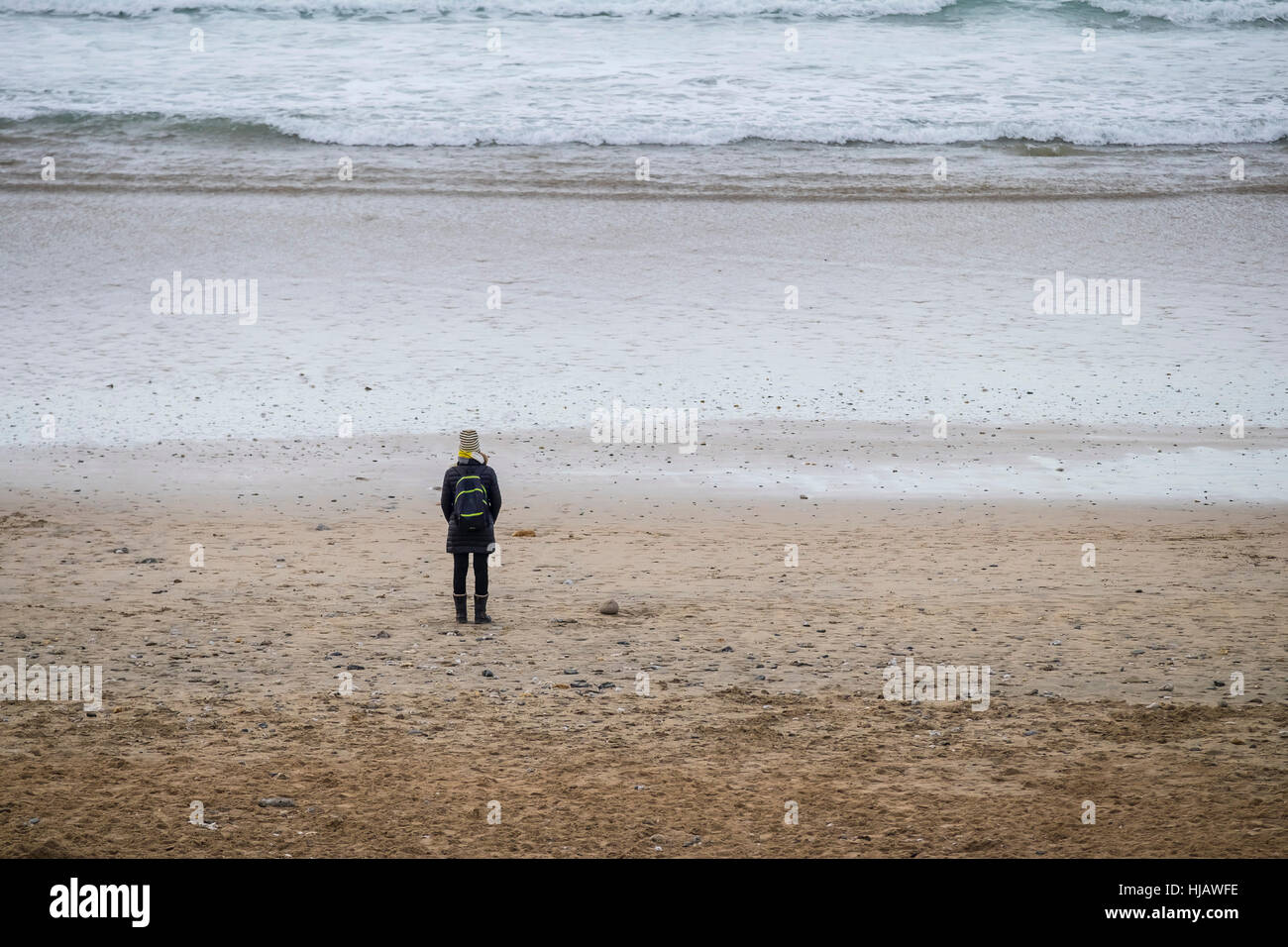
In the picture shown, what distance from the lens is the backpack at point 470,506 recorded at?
8.55 meters

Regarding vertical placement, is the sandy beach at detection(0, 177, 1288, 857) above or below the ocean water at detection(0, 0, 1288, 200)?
below

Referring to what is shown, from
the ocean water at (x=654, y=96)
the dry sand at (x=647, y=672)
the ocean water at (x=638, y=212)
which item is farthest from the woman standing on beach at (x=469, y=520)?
the ocean water at (x=654, y=96)

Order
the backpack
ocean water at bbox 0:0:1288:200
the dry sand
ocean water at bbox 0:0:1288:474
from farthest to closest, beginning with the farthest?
ocean water at bbox 0:0:1288:200
ocean water at bbox 0:0:1288:474
the backpack
the dry sand

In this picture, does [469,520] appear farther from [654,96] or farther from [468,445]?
[654,96]

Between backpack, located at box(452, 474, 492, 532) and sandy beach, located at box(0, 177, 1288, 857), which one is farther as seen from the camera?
backpack, located at box(452, 474, 492, 532)

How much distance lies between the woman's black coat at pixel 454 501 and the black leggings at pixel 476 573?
0.06m

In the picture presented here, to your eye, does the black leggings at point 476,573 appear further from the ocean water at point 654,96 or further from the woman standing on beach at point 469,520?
the ocean water at point 654,96

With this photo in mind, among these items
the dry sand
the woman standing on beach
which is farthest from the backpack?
the dry sand

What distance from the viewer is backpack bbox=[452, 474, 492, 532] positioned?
8555 mm

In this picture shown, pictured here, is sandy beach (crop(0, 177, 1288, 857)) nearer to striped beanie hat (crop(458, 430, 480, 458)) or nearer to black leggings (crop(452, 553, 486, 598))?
black leggings (crop(452, 553, 486, 598))

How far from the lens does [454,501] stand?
868 centimetres

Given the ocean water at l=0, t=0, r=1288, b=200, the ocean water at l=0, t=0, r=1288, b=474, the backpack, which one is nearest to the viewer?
the backpack

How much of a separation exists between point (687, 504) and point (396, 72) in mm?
20546

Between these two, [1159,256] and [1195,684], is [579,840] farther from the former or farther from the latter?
[1159,256]
